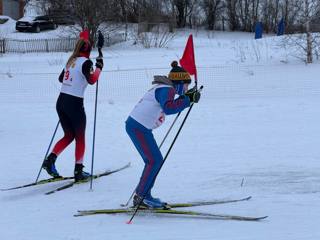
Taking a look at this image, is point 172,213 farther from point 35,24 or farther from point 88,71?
point 35,24

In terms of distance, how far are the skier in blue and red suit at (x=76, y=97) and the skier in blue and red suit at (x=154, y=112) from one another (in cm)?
151

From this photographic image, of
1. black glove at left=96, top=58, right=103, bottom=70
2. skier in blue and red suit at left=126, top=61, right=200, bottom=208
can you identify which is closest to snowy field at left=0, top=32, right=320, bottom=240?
skier in blue and red suit at left=126, top=61, right=200, bottom=208

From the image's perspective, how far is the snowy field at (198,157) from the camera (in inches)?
209

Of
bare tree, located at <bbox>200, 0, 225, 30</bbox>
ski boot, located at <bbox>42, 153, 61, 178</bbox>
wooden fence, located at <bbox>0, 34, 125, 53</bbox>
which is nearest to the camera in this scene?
ski boot, located at <bbox>42, 153, 61, 178</bbox>

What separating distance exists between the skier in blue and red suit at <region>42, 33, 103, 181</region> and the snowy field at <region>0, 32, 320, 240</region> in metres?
0.40

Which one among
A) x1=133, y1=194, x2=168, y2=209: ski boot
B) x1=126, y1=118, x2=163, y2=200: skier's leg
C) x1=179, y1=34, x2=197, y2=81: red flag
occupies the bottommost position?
x1=133, y1=194, x2=168, y2=209: ski boot

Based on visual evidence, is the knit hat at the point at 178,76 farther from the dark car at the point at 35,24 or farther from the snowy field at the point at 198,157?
the dark car at the point at 35,24

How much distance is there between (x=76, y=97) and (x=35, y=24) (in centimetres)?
3546

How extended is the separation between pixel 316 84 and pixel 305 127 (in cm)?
510

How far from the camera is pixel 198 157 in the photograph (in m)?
8.70

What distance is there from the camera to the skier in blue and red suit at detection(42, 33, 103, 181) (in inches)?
272

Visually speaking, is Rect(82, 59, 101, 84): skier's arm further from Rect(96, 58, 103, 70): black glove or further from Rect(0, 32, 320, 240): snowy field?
Rect(0, 32, 320, 240): snowy field

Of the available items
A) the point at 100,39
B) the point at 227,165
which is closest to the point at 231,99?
the point at 227,165

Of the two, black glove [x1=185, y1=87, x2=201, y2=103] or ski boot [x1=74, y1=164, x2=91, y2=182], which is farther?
ski boot [x1=74, y1=164, x2=91, y2=182]
